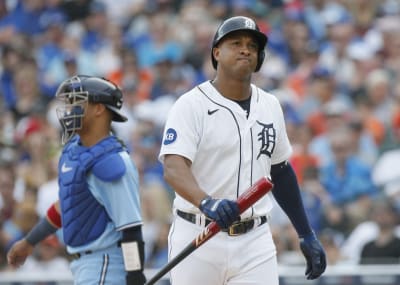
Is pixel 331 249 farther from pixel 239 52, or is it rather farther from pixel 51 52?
pixel 51 52

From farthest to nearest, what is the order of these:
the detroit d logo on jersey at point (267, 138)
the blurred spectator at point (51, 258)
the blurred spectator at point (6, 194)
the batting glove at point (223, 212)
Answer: the blurred spectator at point (6, 194), the blurred spectator at point (51, 258), the detroit d logo on jersey at point (267, 138), the batting glove at point (223, 212)

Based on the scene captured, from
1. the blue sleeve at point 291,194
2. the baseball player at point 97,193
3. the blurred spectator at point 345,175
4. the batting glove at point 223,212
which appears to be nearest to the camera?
the batting glove at point 223,212

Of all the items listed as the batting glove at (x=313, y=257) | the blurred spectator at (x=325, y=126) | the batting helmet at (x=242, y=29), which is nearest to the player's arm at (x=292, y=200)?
the batting glove at (x=313, y=257)

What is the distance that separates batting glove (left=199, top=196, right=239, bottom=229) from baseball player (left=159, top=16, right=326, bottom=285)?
1.14ft

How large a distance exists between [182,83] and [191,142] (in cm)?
662

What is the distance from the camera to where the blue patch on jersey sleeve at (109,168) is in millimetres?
5883

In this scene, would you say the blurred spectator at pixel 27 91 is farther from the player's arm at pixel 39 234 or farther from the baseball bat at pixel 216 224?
the baseball bat at pixel 216 224

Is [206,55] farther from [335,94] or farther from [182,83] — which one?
[335,94]

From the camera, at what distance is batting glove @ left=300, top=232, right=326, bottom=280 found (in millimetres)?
5980

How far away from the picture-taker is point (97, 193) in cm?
596

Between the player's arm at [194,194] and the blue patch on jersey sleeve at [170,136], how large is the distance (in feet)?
0.22

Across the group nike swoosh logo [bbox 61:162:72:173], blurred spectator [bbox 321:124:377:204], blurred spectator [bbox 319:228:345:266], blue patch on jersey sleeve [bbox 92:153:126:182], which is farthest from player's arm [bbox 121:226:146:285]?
blurred spectator [bbox 321:124:377:204]

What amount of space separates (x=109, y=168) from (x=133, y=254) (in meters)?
0.46

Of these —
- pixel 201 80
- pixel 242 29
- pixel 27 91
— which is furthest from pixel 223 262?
pixel 27 91
